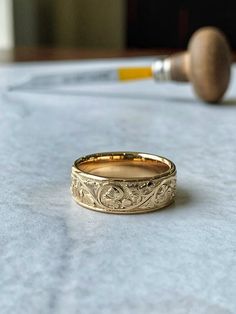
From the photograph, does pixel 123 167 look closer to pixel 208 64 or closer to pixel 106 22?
pixel 208 64

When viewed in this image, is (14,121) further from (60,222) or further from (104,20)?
(104,20)

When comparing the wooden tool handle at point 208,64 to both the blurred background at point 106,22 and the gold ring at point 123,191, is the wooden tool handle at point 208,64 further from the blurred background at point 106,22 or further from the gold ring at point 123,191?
the blurred background at point 106,22

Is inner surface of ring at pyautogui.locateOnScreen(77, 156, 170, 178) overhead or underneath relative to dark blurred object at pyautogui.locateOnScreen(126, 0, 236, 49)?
overhead

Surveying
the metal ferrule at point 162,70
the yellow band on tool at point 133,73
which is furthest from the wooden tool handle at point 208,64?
the yellow band on tool at point 133,73

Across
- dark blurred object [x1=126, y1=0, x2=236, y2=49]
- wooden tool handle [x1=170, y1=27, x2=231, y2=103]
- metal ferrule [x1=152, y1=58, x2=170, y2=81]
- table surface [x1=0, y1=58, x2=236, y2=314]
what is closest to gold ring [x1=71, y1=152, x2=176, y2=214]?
table surface [x1=0, y1=58, x2=236, y2=314]

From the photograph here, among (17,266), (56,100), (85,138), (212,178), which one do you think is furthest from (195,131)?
(17,266)

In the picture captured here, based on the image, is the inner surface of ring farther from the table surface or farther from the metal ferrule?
the metal ferrule
